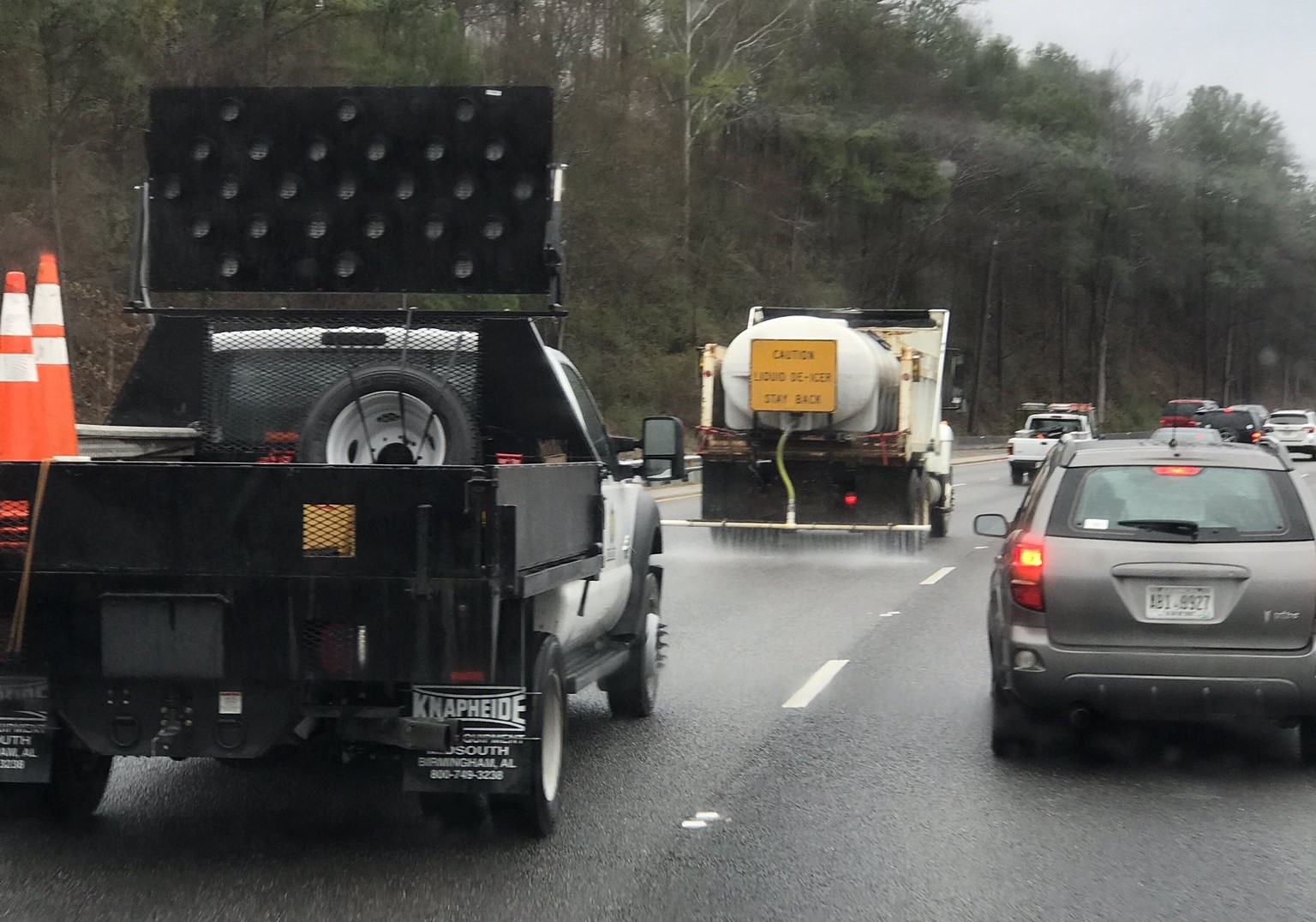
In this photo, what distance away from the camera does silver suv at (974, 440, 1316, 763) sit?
24.9 feet

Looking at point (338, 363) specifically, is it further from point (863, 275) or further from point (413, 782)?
point (863, 275)

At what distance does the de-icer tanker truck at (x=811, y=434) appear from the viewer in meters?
19.9

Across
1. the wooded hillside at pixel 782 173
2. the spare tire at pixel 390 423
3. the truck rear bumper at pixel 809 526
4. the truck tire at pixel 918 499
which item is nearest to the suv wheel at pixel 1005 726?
the spare tire at pixel 390 423

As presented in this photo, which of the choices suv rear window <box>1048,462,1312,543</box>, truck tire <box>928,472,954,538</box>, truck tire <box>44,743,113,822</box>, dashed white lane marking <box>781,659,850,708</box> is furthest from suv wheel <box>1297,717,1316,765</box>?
truck tire <box>928,472,954,538</box>

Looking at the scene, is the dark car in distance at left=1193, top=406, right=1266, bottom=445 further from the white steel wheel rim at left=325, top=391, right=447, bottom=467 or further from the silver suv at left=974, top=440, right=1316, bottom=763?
the white steel wheel rim at left=325, top=391, right=447, bottom=467

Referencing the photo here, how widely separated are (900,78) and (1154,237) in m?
32.1

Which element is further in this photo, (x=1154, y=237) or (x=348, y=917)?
(x=1154, y=237)

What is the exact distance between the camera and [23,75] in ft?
112

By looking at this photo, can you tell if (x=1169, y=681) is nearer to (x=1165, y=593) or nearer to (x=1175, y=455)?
(x=1165, y=593)

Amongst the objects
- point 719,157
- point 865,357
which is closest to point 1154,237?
point 719,157

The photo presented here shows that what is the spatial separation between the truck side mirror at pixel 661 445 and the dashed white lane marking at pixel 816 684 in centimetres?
189

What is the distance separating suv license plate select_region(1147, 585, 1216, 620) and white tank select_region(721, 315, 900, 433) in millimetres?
12260

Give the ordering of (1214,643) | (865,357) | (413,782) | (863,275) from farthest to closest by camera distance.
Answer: (863,275) < (865,357) < (1214,643) < (413,782)

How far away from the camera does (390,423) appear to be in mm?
7695
